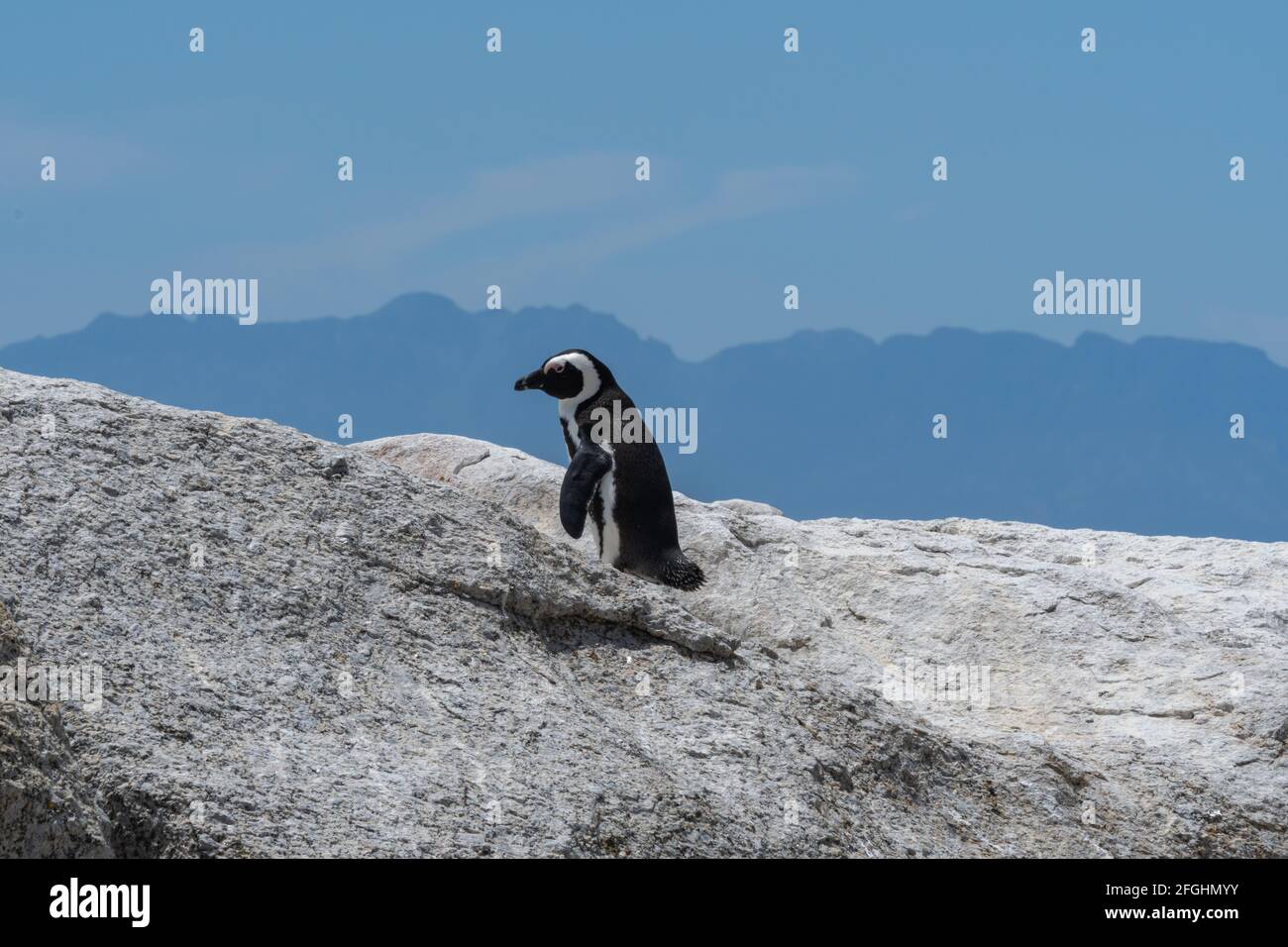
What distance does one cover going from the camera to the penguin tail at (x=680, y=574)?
9086mm

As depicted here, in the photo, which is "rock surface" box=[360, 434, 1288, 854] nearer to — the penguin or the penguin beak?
the penguin

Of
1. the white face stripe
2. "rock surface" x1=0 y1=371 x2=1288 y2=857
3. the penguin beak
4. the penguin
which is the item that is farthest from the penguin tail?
the penguin beak

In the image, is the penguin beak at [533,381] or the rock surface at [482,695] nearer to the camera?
the rock surface at [482,695]

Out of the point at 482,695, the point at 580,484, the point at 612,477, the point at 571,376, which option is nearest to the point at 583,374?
the point at 571,376

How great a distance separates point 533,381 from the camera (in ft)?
36.1

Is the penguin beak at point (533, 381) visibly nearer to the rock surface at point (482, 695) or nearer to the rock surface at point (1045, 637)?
the rock surface at point (1045, 637)

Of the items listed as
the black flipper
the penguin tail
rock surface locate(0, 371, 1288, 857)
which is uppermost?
the black flipper

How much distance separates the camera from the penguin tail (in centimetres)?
909

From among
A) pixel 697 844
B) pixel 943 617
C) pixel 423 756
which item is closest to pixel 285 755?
pixel 423 756

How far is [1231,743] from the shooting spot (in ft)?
24.7

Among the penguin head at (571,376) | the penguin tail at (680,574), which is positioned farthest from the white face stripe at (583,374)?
the penguin tail at (680,574)

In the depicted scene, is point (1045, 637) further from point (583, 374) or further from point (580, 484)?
point (583, 374)

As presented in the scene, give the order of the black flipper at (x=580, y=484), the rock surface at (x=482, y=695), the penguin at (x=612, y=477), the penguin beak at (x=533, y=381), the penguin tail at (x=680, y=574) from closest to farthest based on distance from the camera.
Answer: the rock surface at (x=482, y=695)
the penguin tail at (x=680, y=574)
the penguin at (x=612, y=477)
the black flipper at (x=580, y=484)
the penguin beak at (x=533, y=381)

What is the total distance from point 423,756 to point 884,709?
2.51 m
